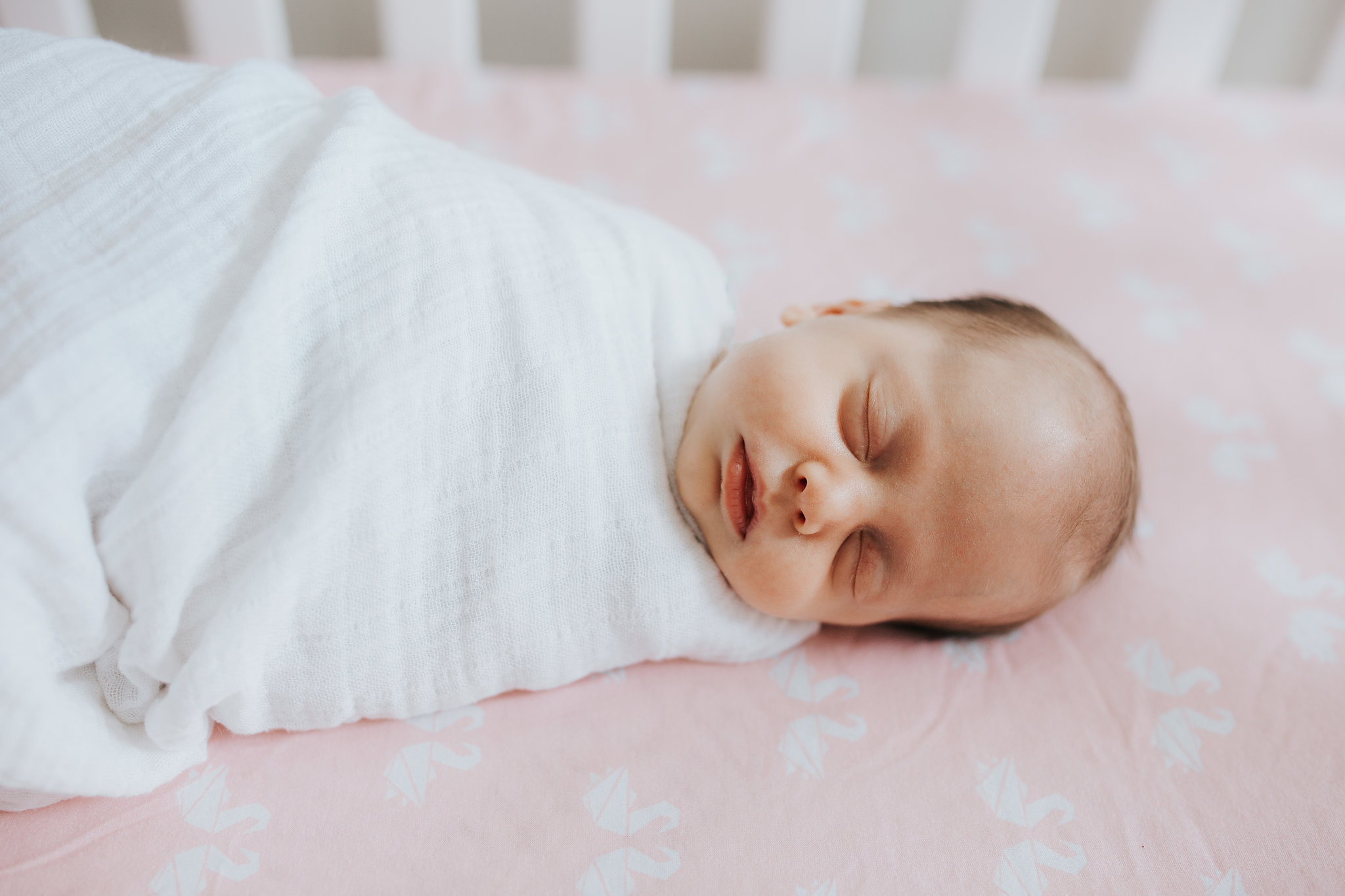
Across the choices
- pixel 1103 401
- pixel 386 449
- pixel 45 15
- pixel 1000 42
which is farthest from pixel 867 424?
pixel 45 15

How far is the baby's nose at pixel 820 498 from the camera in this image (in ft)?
2.10

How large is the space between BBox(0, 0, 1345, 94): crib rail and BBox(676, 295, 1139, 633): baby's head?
0.84 meters

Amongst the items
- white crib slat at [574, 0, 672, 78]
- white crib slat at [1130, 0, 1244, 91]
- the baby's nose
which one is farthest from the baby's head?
white crib slat at [1130, 0, 1244, 91]

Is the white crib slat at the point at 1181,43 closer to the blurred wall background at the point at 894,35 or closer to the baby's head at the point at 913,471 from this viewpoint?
the blurred wall background at the point at 894,35

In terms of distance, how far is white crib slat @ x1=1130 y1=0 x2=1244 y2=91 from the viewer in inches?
55.5

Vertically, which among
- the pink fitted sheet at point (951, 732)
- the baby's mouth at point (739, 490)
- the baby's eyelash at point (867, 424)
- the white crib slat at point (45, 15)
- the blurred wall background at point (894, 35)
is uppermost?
the white crib slat at point (45, 15)

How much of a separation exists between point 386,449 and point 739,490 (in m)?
0.26

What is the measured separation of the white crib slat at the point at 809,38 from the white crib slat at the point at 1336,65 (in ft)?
2.64

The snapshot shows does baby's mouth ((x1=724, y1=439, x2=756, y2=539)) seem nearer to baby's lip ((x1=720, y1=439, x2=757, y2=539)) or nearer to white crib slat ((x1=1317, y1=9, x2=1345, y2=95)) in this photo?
baby's lip ((x1=720, y1=439, x2=757, y2=539))

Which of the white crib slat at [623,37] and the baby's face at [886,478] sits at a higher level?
the white crib slat at [623,37]

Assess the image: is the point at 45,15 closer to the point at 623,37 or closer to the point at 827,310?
the point at 623,37

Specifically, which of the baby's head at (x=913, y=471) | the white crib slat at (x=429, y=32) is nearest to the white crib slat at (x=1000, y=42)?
the white crib slat at (x=429, y=32)

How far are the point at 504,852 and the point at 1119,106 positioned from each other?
1452mm

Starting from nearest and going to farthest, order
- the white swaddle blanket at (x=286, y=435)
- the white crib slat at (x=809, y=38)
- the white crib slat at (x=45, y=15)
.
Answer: the white swaddle blanket at (x=286, y=435)
the white crib slat at (x=45, y=15)
the white crib slat at (x=809, y=38)
